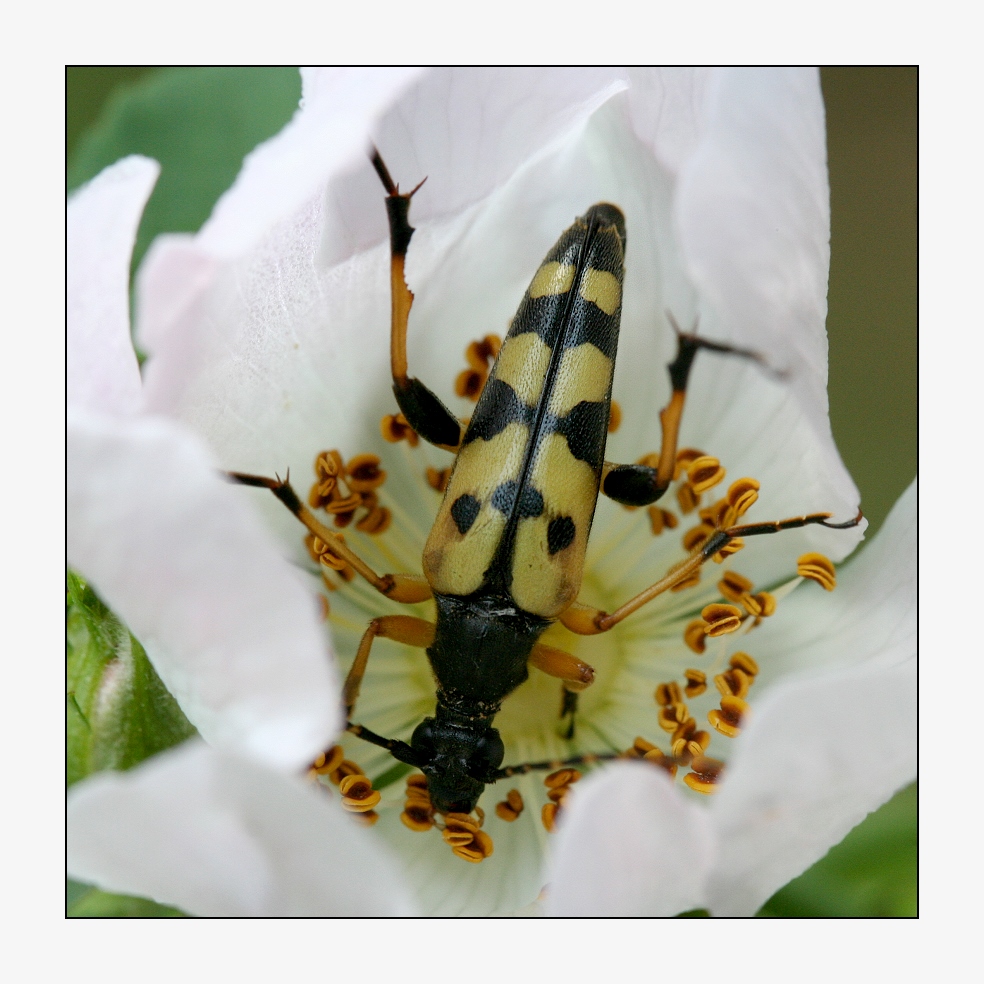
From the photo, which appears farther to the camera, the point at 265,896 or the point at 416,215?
the point at 416,215

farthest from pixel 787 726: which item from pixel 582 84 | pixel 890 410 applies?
pixel 890 410

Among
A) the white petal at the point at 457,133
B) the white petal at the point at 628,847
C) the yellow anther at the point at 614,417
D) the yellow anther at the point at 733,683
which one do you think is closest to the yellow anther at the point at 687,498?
the yellow anther at the point at 614,417

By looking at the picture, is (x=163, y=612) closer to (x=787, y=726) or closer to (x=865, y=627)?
(x=787, y=726)

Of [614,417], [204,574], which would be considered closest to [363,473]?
[614,417]

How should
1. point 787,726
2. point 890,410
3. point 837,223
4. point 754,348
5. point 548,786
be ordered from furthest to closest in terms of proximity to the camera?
point 890,410 → point 548,786 → point 837,223 → point 754,348 → point 787,726

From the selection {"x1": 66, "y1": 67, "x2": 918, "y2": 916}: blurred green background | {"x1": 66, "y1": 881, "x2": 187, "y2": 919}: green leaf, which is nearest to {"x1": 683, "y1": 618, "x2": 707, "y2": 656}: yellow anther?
{"x1": 66, "y1": 67, "x2": 918, "y2": 916}: blurred green background

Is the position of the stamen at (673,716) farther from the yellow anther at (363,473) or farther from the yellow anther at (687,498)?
the yellow anther at (363,473)

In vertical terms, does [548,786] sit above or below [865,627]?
below
